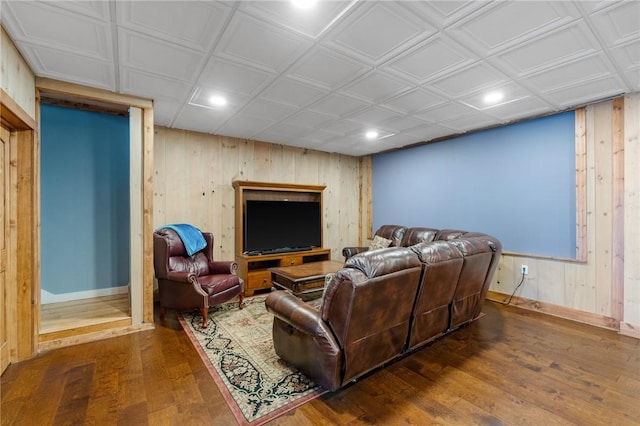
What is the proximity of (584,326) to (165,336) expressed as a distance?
4575mm

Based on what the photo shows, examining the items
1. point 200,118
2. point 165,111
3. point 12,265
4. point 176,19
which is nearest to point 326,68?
point 176,19

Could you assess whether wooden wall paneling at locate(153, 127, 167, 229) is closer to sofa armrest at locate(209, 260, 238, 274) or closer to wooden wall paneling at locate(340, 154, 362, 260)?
sofa armrest at locate(209, 260, 238, 274)

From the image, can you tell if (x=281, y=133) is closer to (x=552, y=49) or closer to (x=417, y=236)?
(x=417, y=236)

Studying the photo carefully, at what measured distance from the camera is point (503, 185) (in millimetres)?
4180

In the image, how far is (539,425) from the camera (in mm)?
1756

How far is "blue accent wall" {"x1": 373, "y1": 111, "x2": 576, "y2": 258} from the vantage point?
3607 mm

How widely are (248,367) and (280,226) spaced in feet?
9.18

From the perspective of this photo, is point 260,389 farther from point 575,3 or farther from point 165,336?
point 575,3

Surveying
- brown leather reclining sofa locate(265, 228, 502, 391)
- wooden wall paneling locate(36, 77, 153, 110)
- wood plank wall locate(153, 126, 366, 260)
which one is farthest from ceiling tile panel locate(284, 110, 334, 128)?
brown leather reclining sofa locate(265, 228, 502, 391)

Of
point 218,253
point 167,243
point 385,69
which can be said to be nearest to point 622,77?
point 385,69

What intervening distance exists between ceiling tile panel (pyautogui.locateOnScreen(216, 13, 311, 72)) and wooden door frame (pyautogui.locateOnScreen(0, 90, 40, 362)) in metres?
1.84

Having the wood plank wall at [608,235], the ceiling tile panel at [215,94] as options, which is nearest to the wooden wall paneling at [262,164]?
the ceiling tile panel at [215,94]

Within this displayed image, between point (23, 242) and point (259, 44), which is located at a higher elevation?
point (259, 44)

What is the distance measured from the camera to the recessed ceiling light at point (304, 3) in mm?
1697
